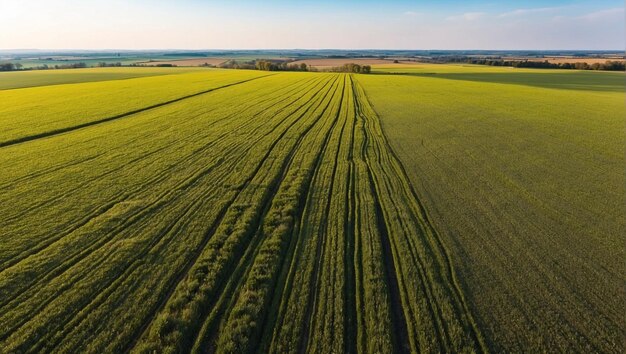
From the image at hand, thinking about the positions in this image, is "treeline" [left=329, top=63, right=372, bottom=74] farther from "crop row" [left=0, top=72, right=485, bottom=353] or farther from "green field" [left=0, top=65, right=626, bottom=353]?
"crop row" [left=0, top=72, right=485, bottom=353]

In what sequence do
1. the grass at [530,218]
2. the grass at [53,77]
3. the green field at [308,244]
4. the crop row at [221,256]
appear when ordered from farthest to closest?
→ the grass at [53,77], the grass at [530,218], the green field at [308,244], the crop row at [221,256]

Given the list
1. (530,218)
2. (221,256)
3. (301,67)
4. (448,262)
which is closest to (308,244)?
(221,256)

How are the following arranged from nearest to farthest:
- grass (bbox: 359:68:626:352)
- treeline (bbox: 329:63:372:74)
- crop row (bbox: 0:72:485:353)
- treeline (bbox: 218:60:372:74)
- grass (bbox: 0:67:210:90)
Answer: crop row (bbox: 0:72:485:353) < grass (bbox: 359:68:626:352) < grass (bbox: 0:67:210:90) < treeline (bbox: 329:63:372:74) < treeline (bbox: 218:60:372:74)

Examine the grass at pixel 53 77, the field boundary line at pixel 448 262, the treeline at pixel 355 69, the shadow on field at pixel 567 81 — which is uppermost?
the treeline at pixel 355 69

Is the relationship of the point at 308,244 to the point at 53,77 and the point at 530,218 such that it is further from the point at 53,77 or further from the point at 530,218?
the point at 53,77

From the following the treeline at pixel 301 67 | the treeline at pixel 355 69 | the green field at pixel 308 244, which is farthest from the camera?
the treeline at pixel 301 67

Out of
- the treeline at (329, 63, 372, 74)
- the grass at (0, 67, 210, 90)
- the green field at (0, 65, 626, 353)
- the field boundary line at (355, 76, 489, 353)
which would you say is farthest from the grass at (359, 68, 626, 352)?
the treeline at (329, 63, 372, 74)

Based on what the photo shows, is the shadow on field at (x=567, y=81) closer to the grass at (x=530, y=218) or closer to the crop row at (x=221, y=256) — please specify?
the grass at (x=530, y=218)

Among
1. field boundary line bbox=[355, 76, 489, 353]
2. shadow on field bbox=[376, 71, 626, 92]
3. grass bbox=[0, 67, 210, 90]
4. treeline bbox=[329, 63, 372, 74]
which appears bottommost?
field boundary line bbox=[355, 76, 489, 353]

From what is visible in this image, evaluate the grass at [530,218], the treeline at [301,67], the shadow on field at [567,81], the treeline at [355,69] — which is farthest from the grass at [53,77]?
the shadow on field at [567,81]
